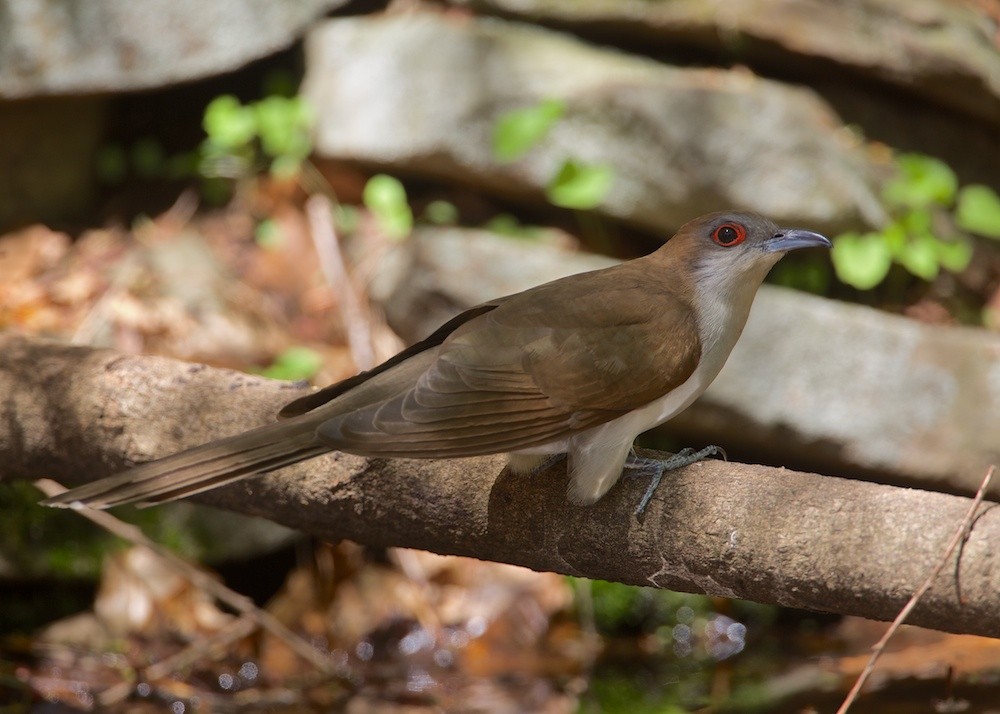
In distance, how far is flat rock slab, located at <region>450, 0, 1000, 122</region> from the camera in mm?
5711

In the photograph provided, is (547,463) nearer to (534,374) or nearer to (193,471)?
(534,374)

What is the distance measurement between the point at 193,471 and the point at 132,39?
414cm

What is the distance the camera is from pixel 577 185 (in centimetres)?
536

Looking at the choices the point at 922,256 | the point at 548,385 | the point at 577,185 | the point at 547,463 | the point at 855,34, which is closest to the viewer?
the point at 548,385

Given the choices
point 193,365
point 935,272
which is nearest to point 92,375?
point 193,365

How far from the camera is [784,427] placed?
5098 mm

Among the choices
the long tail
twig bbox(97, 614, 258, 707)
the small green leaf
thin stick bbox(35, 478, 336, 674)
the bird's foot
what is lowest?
twig bbox(97, 614, 258, 707)

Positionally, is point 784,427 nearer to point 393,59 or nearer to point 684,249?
point 684,249

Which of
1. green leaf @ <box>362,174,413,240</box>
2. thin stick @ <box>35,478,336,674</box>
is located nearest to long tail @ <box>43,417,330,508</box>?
thin stick @ <box>35,478,336,674</box>

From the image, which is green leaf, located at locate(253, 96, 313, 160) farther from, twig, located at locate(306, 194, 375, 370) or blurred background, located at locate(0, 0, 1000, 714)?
twig, located at locate(306, 194, 375, 370)

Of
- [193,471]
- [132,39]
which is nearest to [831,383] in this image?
[193,471]

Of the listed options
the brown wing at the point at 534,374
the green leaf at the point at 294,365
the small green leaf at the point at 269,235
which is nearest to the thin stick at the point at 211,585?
the green leaf at the point at 294,365

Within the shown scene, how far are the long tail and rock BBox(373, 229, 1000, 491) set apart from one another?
2847 millimetres

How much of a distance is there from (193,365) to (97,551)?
5.93 ft
